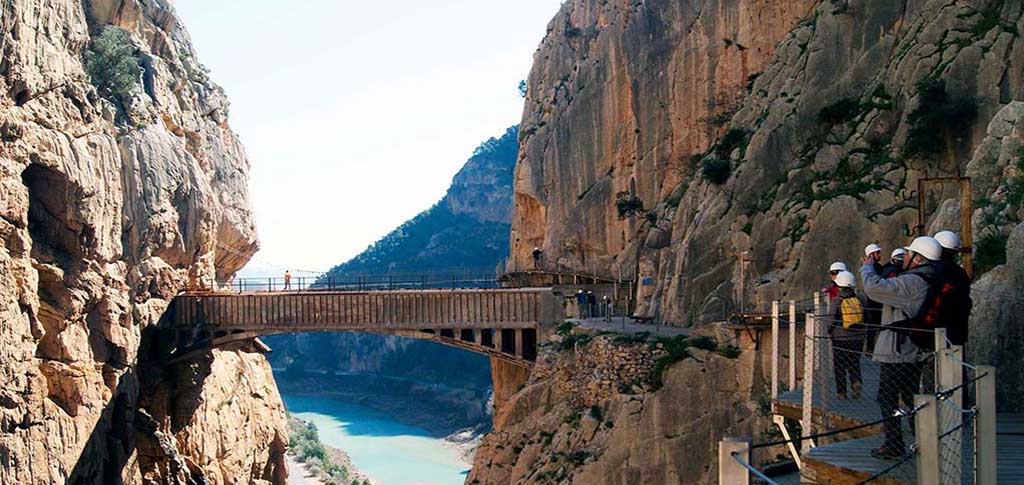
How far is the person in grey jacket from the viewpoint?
8.63m

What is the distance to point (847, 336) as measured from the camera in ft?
37.0

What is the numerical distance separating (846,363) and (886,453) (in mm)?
3392

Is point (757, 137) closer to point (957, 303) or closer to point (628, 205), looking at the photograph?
point (628, 205)

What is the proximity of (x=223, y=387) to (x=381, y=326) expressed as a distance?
13.4 metres

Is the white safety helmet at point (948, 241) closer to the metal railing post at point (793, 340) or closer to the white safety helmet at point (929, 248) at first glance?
the white safety helmet at point (929, 248)

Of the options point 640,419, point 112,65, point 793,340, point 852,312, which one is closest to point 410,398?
point 112,65

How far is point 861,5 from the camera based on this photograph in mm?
28078

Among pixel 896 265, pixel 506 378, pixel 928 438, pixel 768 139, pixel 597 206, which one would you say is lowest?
pixel 506 378

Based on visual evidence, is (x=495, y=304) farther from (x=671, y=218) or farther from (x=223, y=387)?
(x=223, y=387)

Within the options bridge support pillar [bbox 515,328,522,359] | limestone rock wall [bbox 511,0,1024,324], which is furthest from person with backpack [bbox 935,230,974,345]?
bridge support pillar [bbox 515,328,522,359]

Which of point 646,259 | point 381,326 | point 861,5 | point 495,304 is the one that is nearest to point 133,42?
point 381,326

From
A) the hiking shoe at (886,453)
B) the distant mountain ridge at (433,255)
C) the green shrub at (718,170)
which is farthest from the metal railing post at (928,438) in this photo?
the distant mountain ridge at (433,255)

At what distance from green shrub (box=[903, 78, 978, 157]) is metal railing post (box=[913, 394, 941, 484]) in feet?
58.0

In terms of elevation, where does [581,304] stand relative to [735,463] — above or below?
above
